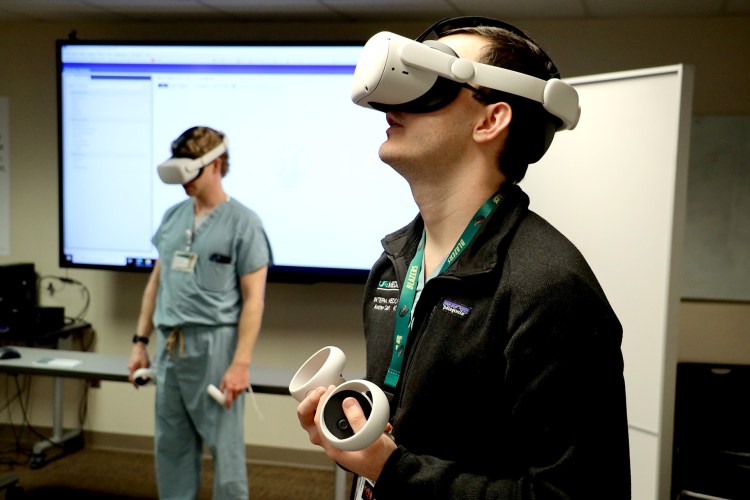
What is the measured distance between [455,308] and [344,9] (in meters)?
2.97

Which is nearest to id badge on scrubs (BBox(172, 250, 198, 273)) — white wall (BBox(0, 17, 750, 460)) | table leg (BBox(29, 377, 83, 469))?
white wall (BBox(0, 17, 750, 460))

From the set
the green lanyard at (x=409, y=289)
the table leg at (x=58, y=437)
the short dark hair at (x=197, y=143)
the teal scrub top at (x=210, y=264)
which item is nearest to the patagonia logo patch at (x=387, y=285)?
the green lanyard at (x=409, y=289)

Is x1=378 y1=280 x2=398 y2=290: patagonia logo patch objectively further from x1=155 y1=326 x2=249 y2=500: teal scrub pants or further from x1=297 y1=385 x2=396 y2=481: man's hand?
x1=155 y1=326 x2=249 y2=500: teal scrub pants

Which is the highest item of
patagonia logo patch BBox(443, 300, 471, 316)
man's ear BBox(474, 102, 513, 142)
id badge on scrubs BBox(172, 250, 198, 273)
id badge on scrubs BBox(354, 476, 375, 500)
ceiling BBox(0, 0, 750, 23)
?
ceiling BBox(0, 0, 750, 23)

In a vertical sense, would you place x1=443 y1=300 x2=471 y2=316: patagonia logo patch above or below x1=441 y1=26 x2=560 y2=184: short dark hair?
below

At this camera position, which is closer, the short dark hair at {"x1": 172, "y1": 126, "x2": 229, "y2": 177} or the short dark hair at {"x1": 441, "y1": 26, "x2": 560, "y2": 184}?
the short dark hair at {"x1": 441, "y1": 26, "x2": 560, "y2": 184}

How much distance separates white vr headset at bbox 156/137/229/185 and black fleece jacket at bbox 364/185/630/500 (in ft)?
6.48

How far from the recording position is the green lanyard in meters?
1.03

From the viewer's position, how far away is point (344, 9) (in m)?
3.65

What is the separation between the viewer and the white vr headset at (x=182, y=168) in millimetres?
2779

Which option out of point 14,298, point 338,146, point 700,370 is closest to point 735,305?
point 700,370

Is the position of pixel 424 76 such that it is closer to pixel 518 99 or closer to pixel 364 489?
pixel 518 99

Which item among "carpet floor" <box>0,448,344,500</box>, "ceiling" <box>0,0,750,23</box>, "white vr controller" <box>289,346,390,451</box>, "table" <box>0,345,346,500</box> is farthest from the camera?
"carpet floor" <box>0,448,344,500</box>

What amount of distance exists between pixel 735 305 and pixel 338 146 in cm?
212
